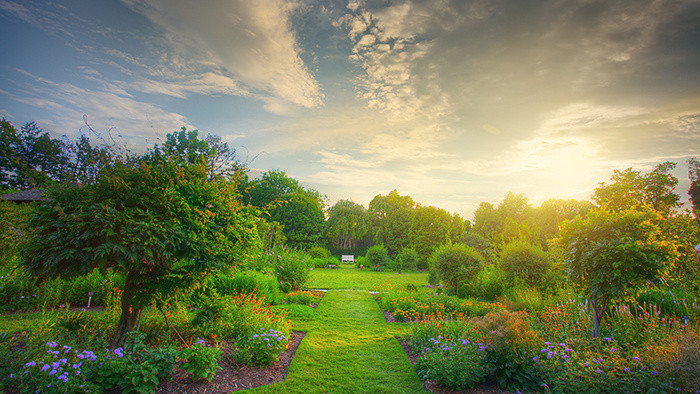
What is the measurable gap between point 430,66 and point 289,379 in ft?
35.0

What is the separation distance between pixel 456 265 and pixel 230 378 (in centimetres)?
1055

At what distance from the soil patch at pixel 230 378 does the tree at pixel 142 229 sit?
55.1 inches

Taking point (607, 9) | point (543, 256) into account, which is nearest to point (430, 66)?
point (607, 9)

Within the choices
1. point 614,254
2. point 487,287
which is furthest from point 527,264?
point 614,254

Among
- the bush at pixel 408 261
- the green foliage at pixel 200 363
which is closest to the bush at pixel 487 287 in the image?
the green foliage at pixel 200 363

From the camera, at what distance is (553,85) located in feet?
29.9

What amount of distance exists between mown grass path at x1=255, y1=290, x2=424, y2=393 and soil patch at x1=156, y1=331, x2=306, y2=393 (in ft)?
0.73

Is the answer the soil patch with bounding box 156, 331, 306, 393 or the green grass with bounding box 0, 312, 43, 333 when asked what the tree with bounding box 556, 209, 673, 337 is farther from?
the green grass with bounding box 0, 312, 43, 333

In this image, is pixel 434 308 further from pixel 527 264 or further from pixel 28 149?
pixel 28 149

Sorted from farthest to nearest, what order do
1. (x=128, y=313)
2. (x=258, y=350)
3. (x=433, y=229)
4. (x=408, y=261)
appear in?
(x=433, y=229), (x=408, y=261), (x=258, y=350), (x=128, y=313)

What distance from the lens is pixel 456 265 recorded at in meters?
12.6

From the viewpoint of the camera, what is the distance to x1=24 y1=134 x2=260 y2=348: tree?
3846mm

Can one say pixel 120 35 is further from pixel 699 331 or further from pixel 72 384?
pixel 699 331

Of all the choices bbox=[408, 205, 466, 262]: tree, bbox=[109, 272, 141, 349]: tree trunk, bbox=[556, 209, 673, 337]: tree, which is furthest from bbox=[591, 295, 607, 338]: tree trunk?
bbox=[408, 205, 466, 262]: tree
